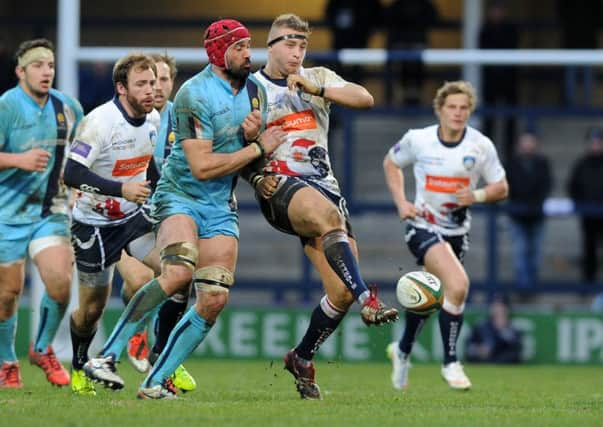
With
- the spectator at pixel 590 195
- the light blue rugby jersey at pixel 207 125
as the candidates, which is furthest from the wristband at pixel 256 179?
the spectator at pixel 590 195

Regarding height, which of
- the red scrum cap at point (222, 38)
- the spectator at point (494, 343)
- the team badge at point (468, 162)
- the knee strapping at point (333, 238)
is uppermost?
the red scrum cap at point (222, 38)

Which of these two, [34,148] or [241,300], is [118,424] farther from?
[241,300]

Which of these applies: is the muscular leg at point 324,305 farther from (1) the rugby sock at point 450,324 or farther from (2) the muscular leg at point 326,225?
(1) the rugby sock at point 450,324

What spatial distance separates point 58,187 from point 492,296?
7.94 meters

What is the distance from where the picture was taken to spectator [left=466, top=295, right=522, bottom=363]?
1758 cm

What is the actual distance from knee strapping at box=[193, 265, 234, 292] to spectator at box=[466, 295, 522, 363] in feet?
28.1

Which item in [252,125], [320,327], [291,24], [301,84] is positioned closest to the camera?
[252,125]

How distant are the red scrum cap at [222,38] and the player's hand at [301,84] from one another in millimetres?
426

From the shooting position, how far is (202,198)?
378 inches

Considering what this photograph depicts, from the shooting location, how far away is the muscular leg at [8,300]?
1141cm

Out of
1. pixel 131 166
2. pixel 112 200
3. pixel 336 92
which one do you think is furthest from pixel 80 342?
pixel 336 92

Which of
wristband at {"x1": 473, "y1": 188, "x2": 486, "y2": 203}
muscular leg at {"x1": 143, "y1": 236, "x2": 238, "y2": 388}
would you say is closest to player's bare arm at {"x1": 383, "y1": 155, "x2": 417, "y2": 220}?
wristband at {"x1": 473, "y1": 188, "x2": 486, "y2": 203}

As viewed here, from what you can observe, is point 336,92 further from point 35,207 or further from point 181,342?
point 35,207

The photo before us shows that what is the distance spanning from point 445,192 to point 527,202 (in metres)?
5.55
